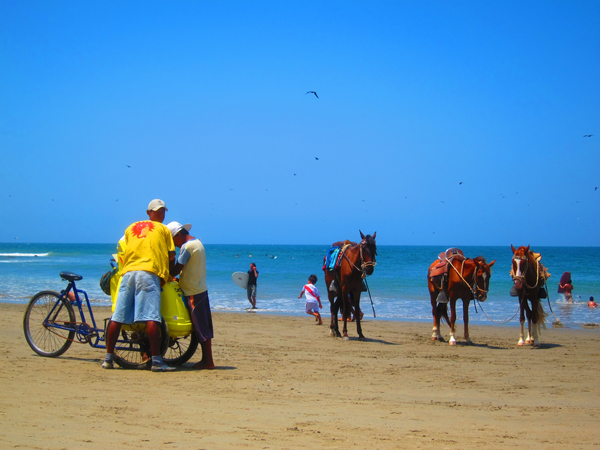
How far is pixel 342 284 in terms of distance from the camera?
11.1 m

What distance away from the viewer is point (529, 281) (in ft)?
33.9

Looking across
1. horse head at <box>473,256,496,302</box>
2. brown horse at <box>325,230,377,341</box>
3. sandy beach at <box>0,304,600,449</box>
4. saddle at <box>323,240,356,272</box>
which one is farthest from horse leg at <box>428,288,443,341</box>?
saddle at <box>323,240,356,272</box>

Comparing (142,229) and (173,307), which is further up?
(142,229)

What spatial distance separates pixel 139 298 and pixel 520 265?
716 cm

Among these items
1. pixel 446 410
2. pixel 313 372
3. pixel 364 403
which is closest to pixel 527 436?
pixel 446 410

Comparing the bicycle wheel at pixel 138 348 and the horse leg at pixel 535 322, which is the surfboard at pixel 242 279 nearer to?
the horse leg at pixel 535 322

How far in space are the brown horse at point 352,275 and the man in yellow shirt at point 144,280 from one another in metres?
4.95

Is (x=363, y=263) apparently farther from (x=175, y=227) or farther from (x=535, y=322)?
(x=175, y=227)

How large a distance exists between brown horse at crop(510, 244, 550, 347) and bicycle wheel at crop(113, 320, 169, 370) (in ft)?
21.8

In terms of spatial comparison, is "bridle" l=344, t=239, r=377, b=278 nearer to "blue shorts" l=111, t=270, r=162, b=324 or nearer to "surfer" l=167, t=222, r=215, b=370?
"surfer" l=167, t=222, r=215, b=370

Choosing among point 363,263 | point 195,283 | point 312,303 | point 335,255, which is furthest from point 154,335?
point 312,303

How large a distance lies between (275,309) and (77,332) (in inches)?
499

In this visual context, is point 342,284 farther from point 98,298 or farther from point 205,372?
point 98,298

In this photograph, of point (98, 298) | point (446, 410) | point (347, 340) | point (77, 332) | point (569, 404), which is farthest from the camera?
point (98, 298)
